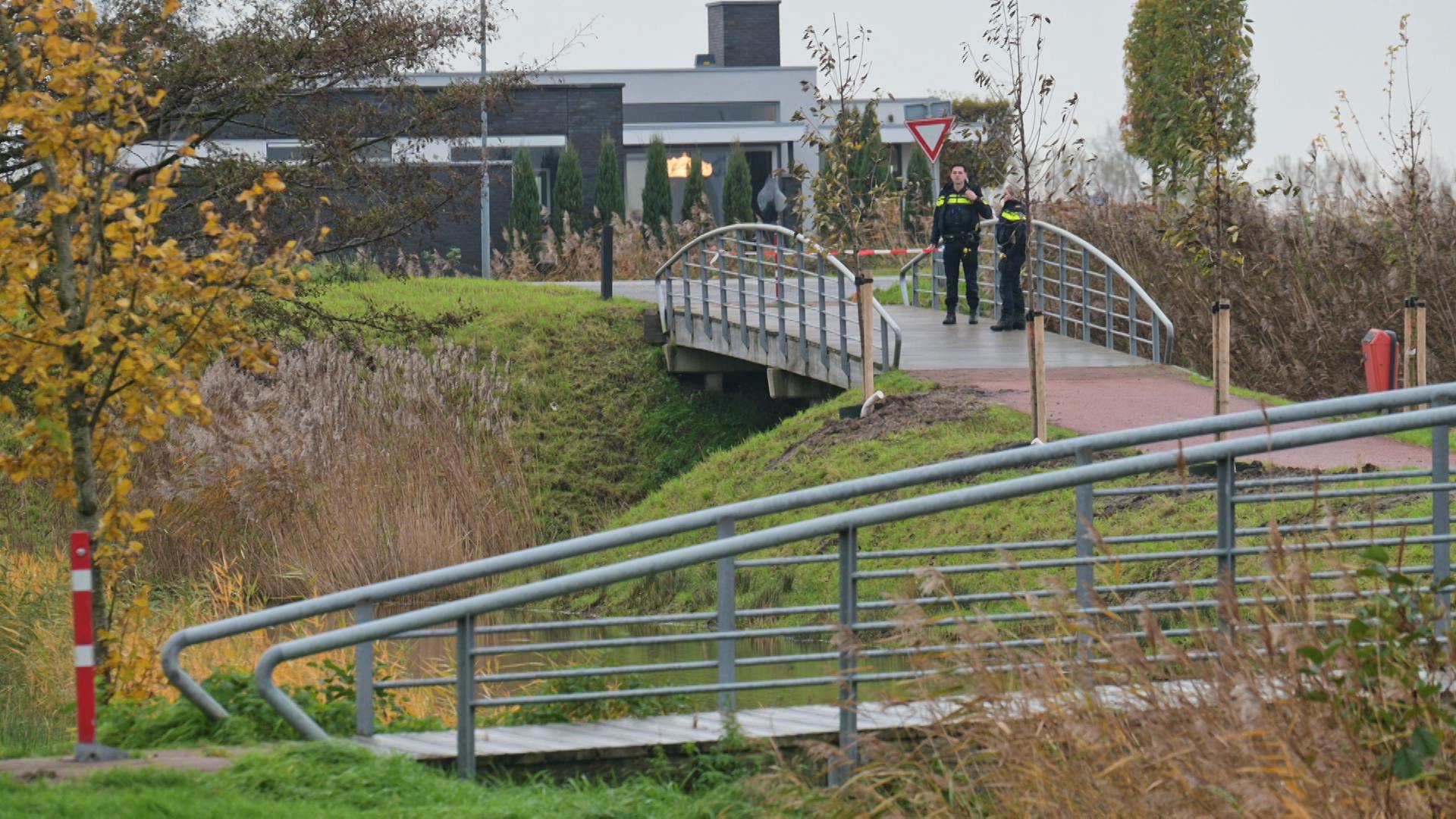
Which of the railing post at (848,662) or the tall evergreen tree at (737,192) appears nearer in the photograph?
the railing post at (848,662)

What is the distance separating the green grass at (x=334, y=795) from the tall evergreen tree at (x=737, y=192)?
34.7 m

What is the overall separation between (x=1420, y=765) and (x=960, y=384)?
39.6ft

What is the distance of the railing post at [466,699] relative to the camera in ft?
21.0

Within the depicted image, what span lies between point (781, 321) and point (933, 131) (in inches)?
97.5

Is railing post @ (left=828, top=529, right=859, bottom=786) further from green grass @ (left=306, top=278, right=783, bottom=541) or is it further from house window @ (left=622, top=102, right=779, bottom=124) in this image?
house window @ (left=622, top=102, right=779, bottom=124)

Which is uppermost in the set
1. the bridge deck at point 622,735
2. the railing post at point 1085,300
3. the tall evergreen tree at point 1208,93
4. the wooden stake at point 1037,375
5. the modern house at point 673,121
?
the modern house at point 673,121

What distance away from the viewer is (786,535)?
6.39 metres

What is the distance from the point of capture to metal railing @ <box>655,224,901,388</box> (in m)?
17.7

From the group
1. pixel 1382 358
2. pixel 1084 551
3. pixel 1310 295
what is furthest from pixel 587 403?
pixel 1084 551

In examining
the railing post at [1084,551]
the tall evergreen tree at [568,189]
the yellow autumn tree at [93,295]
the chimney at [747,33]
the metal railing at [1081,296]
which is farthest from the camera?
the chimney at [747,33]

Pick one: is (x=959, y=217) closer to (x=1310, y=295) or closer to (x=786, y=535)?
(x=1310, y=295)

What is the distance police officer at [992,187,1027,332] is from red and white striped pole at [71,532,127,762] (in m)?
12.2

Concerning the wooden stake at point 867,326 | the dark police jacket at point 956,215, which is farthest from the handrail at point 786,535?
the dark police jacket at point 956,215

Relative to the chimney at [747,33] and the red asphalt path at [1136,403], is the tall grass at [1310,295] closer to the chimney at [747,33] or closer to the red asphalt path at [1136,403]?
the red asphalt path at [1136,403]
